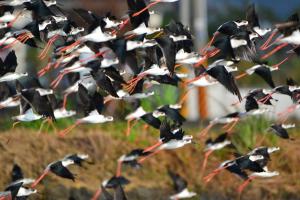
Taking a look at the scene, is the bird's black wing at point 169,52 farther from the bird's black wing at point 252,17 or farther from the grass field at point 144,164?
the grass field at point 144,164

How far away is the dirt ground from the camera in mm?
9750

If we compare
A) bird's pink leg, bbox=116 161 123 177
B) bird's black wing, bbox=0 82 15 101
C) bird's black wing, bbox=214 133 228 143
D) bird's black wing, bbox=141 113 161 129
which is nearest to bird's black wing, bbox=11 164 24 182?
bird's pink leg, bbox=116 161 123 177

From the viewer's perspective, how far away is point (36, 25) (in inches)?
262

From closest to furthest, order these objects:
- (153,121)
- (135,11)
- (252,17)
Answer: (135,11) → (252,17) → (153,121)

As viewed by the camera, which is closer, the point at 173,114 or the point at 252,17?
the point at 252,17

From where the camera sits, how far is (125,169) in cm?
1027

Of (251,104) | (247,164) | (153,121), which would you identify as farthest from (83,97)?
(251,104)

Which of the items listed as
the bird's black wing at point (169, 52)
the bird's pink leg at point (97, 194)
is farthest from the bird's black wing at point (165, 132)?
the bird's pink leg at point (97, 194)

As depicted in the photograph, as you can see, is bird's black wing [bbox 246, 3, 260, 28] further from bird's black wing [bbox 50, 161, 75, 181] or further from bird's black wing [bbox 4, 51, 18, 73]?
bird's black wing [bbox 50, 161, 75, 181]

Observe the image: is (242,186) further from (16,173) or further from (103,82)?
(103,82)

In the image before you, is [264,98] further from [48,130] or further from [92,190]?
[48,130]

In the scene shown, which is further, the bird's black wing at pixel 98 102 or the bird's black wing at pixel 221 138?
the bird's black wing at pixel 221 138

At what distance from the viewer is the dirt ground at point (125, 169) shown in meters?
9.75

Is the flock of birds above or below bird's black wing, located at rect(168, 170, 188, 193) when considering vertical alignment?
above
